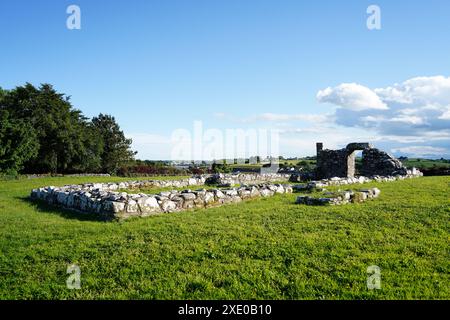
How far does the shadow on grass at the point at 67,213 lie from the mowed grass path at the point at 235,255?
0.36 meters

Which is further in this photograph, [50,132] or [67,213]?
[50,132]

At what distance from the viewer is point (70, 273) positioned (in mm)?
5906

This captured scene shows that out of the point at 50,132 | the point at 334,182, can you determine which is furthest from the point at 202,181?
the point at 50,132

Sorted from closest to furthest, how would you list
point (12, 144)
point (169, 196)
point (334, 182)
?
1. point (169, 196)
2. point (334, 182)
3. point (12, 144)

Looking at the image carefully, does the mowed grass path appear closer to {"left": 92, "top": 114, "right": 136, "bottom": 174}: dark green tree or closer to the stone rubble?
the stone rubble

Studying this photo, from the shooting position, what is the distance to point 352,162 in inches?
1239

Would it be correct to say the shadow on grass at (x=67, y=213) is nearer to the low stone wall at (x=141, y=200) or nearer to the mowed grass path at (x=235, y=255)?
the low stone wall at (x=141, y=200)

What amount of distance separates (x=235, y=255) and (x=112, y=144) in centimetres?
4887

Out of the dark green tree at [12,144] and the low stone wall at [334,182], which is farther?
the dark green tree at [12,144]

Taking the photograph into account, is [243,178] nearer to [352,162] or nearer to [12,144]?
[352,162]

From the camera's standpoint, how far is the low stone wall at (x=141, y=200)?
34.5 feet

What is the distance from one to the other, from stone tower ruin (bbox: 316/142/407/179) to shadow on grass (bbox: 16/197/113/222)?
2460cm

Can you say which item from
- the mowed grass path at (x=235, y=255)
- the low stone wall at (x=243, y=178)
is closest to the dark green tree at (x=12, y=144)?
the low stone wall at (x=243, y=178)
